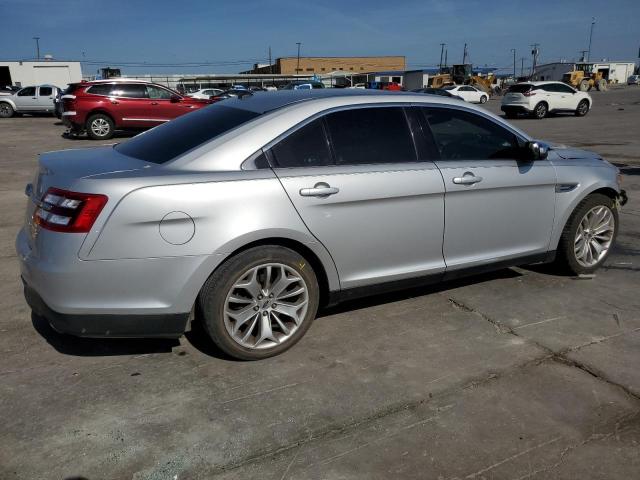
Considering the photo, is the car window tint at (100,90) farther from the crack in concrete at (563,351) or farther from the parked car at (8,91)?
the parked car at (8,91)

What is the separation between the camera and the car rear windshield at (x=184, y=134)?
10.9 ft

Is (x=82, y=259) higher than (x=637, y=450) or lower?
higher

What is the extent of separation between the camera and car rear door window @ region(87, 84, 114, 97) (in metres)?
16.0

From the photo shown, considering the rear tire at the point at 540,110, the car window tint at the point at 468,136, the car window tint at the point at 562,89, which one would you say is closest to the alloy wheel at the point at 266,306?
the car window tint at the point at 468,136

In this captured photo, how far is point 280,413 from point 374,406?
19.6 inches

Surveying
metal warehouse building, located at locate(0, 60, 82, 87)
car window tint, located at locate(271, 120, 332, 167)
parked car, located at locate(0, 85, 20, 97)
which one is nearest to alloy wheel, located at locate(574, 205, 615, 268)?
car window tint, located at locate(271, 120, 332, 167)

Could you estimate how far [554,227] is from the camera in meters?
4.45

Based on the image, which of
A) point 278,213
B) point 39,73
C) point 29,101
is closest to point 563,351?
point 278,213

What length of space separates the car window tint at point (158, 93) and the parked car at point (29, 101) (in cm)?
1383

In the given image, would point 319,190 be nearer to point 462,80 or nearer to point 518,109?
point 518,109

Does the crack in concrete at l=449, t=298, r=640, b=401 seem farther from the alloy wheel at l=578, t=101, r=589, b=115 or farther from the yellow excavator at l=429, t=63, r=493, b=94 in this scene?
the yellow excavator at l=429, t=63, r=493, b=94

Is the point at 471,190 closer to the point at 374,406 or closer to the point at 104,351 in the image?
the point at 374,406

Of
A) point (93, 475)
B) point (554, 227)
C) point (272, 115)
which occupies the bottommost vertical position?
point (93, 475)

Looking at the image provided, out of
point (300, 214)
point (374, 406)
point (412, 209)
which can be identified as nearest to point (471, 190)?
point (412, 209)
